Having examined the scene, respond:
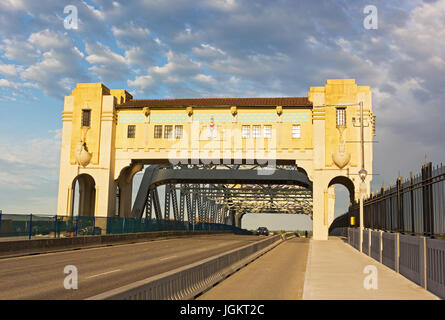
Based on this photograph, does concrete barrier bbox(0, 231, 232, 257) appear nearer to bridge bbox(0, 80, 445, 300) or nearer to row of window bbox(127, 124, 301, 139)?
bridge bbox(0, 80, 445, 300)

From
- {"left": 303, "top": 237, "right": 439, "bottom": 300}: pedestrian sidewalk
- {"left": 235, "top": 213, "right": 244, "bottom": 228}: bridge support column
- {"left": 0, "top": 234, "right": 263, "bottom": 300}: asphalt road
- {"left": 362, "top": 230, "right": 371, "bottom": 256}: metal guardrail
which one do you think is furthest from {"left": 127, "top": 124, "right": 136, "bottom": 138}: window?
{"left": 235, "top": 213, "right": 244, "bottom": 228}: bridge support column

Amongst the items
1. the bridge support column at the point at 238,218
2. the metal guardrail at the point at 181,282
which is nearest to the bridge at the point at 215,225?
the metal guardrail at the point at 181,282

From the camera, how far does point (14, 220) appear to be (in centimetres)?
2505

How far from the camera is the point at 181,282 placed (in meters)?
10.5

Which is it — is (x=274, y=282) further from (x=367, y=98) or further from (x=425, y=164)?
(x=367, y=98)

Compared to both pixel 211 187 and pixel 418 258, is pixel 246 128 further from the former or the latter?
pixel 211 187

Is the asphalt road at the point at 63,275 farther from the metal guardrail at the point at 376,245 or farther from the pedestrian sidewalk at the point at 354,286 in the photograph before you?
the metal guardrail at the point at 376,245

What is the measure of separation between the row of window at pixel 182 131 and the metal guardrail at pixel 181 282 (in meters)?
30.1

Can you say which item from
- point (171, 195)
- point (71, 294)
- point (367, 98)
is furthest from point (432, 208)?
point (171, 195)

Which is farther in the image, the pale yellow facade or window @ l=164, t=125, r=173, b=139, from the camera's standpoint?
window @ l=164, t=125, r=173, b=139

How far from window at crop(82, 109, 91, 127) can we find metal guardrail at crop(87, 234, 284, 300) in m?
34.3

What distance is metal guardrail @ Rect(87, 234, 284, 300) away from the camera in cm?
743

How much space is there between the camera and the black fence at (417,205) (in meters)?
12.9
